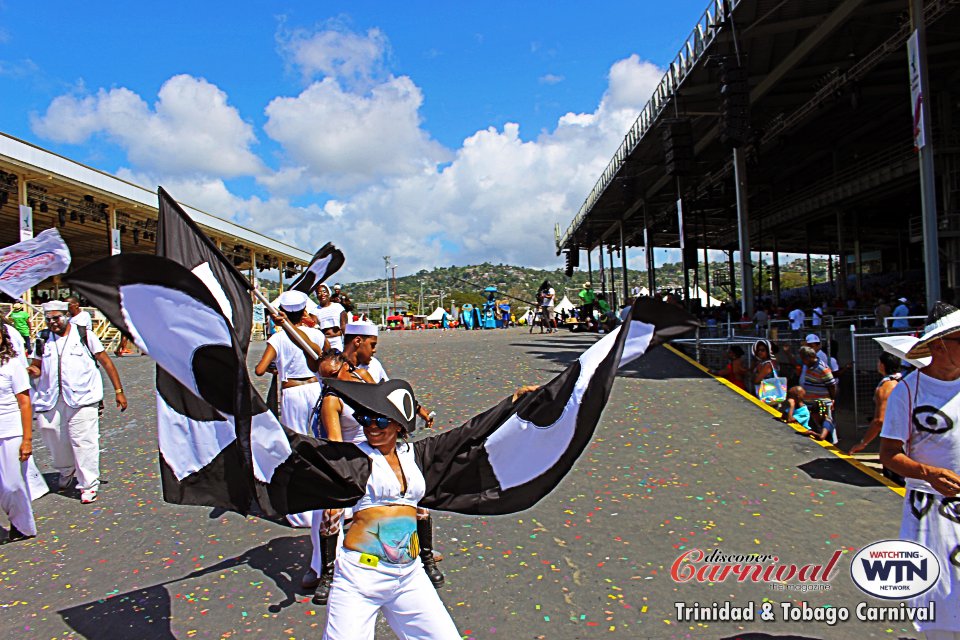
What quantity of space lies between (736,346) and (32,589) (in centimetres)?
1217

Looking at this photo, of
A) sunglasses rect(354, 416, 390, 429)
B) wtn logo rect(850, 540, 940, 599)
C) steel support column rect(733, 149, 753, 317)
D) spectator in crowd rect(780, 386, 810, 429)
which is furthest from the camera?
steel support column rect(733, 149, 753, 317)

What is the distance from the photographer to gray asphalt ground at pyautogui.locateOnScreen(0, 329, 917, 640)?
13.4ft

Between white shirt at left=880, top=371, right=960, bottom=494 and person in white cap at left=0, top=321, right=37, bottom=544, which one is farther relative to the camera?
person in white cap at left=0, top=321, right=37, bottom=544

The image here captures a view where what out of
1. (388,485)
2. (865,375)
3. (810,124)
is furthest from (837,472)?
(810,124)

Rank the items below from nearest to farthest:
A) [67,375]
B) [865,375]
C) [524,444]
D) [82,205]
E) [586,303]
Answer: [524,444] → [67,375] → [865,375] → [82,205] → [586,303]

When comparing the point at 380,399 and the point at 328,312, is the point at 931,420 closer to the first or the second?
the point at 380,399

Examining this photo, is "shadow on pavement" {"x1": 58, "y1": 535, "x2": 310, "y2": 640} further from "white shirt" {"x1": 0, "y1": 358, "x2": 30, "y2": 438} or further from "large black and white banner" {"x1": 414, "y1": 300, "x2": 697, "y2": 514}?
"large black and white banner" {"x1": 414, "y1": 300, "x2": 697, "y2": 514}

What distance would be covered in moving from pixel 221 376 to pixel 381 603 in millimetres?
1125

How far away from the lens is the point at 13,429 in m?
5.54

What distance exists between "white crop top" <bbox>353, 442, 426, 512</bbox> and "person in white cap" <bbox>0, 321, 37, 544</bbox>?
426 centimetres

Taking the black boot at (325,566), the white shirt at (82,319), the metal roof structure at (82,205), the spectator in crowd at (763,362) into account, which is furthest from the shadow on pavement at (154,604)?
the metal roof structure at (82,205)

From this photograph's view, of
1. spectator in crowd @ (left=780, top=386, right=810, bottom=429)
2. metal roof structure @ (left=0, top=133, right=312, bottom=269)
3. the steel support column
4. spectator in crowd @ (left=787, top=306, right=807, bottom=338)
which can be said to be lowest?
spectator in crowd @ (left=780, top=386, right=810, bottom=429)

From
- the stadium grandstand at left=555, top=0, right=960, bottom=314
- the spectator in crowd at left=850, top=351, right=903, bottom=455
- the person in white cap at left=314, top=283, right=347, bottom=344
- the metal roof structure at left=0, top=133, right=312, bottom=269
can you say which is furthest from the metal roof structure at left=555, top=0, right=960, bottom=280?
the metal roof structure at left=0, top=133, right=312, bottom=269

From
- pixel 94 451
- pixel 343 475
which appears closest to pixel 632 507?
pixel 343 475
